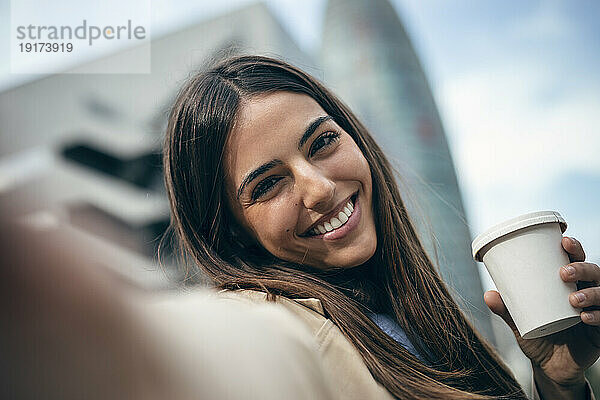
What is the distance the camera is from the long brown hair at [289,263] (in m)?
0.60

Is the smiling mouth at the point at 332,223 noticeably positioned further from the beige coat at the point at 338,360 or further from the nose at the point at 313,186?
the beige coat at the point at 338,360

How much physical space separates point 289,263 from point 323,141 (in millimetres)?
151

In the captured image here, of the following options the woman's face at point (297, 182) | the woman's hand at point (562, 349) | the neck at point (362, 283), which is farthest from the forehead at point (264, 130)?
the woman's hand at point (562, 349)

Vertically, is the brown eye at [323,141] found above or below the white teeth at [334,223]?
above

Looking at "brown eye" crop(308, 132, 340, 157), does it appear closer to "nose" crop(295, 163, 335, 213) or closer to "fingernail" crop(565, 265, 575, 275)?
"nose" crop(295, 163, 335, 213)

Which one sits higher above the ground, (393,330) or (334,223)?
(334,223)

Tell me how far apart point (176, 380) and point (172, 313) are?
0.10ft

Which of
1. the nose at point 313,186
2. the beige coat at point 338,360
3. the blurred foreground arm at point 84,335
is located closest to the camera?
the blurred foreground arm at point 84,335

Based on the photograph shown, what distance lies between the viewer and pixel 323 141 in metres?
0.64

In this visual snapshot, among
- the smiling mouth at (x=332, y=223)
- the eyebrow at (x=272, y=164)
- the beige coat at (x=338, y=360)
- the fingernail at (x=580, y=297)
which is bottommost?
the beige coat at (x=338, y=360)

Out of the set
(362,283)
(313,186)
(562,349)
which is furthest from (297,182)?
(562,349)

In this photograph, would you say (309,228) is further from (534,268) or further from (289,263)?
(534,268)

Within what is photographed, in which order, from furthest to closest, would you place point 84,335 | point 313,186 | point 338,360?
1. point 313,186
2. point 338,360
3. point 84,335

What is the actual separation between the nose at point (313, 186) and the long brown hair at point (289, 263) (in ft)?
0.28
